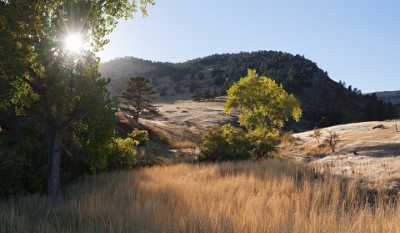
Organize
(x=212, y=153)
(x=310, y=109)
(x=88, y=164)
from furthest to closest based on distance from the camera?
(x=310, y=109), (x=212, y=153), (x=88, y=164)

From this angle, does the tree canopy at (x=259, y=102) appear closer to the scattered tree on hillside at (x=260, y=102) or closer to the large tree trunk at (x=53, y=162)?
the scattered tree on hillside at (x=260, y=102)

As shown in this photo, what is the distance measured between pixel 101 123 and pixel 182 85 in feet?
492

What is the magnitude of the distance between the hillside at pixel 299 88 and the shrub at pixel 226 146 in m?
67.9

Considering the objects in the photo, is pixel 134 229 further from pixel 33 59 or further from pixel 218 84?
pixel 218 84

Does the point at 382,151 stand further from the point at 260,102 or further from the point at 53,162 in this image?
the point at 260,102

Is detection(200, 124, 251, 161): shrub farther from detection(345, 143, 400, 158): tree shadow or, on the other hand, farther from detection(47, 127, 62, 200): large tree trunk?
detection(47, 127, 62, 200): large tree trunk

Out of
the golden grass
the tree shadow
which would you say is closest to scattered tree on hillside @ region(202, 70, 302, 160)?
the tree shadow

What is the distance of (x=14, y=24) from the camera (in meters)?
9.27

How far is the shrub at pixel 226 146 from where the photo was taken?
23000mm

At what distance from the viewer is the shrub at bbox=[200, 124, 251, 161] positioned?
23.0 metres

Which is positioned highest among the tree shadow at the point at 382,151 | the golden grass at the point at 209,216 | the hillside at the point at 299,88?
the hillside at the point at 299,88

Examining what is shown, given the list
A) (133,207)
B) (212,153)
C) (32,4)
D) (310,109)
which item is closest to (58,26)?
(32,4)

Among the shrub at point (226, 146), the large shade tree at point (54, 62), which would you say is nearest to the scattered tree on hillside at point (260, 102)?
the shrub at point (226, 146)

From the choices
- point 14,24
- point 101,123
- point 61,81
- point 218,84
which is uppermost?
point 218,84
